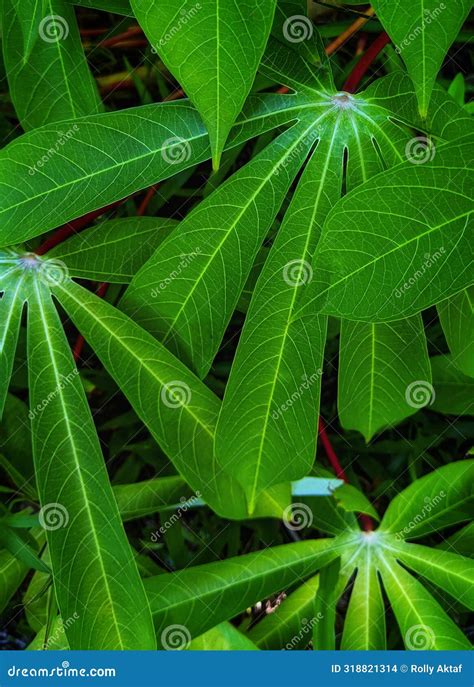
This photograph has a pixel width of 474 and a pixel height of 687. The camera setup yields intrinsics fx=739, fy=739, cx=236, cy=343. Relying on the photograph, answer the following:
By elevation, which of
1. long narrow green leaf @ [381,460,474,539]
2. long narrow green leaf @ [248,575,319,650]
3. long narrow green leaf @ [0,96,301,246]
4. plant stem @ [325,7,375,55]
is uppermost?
plant stem @ [325,7,375,55]

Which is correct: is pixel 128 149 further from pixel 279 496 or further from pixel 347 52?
pixel 347 52

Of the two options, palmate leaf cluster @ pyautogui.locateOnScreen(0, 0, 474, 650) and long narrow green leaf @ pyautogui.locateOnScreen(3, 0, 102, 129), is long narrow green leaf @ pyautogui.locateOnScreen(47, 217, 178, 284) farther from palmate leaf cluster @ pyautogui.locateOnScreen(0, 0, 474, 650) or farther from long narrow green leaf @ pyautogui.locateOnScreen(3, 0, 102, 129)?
long narrow green leaf @ pyautogui.locateOnScreen(3, 0, 102, 129)

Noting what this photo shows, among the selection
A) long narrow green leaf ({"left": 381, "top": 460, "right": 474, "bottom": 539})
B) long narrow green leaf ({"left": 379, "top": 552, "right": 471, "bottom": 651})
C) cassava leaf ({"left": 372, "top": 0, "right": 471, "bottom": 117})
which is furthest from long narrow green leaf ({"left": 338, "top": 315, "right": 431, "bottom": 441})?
cassava leaf ({"left": 372, "top": 0, "right": 471, "bottom": 117})

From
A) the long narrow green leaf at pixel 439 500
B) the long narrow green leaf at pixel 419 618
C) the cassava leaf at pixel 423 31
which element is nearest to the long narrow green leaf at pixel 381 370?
the long narrow green leaf at pixel 439 500

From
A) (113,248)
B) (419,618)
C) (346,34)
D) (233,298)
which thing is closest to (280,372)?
(233,298)

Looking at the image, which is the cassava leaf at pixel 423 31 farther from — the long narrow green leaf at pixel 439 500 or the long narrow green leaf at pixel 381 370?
the long narrow green leaf at pixel 439 500

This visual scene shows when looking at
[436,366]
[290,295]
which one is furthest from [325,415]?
[290,295]

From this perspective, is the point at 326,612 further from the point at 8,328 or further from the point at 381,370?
the point at 8,328

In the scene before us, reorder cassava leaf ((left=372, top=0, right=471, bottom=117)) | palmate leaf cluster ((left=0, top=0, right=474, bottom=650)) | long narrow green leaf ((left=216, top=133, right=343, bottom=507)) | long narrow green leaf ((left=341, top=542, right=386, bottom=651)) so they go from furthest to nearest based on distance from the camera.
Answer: long narrow green leaf ((left=341, top=542, right=386, bottom=651)), long narrow green leaf ((left=216, top=133, right=343, bottom=507)), palmate leaf cluster ((left=0, top=0, right=474, bottom=650)), cassava leaf ((left=372, top=0, right=471, bottom=117))
